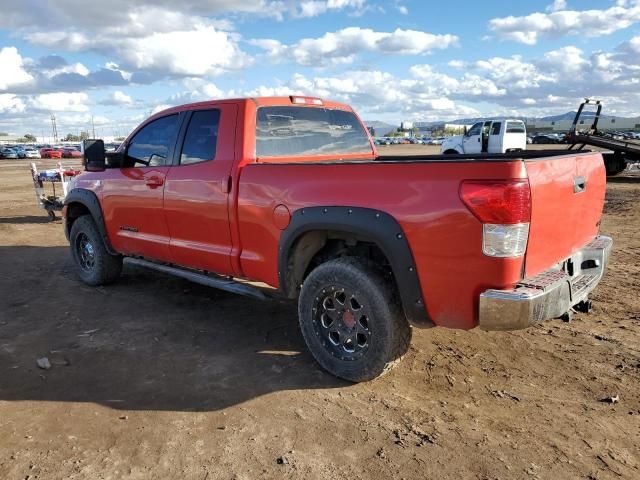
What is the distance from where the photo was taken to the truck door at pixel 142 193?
16.5 feet

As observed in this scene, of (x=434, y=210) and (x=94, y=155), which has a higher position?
(x=94, y=155)

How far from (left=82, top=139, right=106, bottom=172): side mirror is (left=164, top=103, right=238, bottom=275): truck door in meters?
1.13

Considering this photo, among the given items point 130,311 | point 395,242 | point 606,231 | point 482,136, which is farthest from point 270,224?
point 482,136

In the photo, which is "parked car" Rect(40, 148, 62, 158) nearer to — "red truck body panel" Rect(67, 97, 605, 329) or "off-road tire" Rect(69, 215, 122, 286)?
"off-road tire" Rect(69, 215, 122, 286)

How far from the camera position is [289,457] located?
2.90 metres

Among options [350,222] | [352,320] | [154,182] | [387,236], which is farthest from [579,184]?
[154,182]

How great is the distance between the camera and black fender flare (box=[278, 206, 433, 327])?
126 inches

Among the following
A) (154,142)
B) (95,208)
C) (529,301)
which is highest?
(154,142)

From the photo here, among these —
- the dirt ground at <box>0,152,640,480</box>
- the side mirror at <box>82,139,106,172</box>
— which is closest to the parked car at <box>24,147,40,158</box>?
the side mirror at <box>82,139,106,172</box>

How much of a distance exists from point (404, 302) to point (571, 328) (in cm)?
214

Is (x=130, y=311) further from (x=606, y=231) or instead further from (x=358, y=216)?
(x=606, y=231)

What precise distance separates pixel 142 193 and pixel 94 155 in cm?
78

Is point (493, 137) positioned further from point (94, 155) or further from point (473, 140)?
point (94, 155)

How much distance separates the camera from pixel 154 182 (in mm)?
5043
